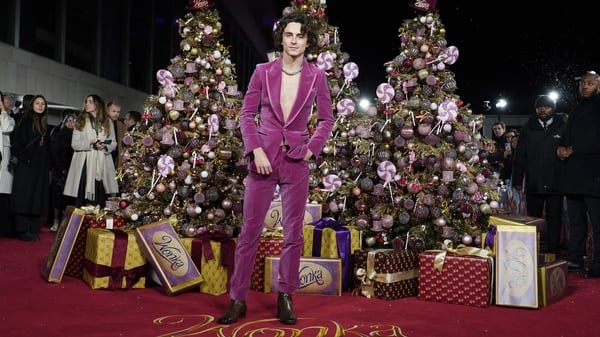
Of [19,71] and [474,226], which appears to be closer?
[474,226]

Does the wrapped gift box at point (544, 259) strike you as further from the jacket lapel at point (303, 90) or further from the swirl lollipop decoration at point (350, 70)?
the swirl lollipop decoration at point (350, 70)

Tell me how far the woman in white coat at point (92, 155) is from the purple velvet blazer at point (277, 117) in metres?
3.52

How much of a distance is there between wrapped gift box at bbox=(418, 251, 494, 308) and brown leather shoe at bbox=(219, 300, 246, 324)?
146cm

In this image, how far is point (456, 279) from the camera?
412 centimetres

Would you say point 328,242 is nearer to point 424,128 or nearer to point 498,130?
point 424,128

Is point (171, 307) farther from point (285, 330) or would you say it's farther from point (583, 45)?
point (583, 45)

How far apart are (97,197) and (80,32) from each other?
33.3ft

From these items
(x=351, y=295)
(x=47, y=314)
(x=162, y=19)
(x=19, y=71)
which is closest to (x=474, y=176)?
(x=351, y=295)

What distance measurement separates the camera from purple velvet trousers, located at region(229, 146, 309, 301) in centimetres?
331

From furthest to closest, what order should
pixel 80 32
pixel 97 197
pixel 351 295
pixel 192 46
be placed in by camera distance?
pixel 80 32 → pixel 97 197 → pixel 192 46 → pixel 351 295

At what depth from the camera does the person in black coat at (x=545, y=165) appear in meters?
5.82

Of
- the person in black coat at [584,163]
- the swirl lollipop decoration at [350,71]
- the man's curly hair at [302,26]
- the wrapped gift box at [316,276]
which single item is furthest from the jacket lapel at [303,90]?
the person in black coat at [584,163]

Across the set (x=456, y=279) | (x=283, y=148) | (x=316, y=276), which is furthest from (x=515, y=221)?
(x=283, y=148)

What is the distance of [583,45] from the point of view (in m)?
14.3
